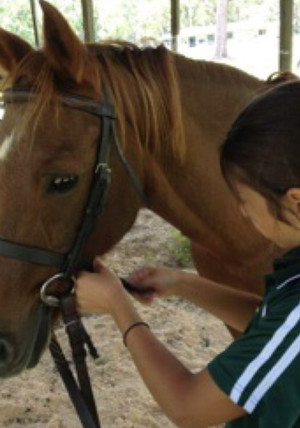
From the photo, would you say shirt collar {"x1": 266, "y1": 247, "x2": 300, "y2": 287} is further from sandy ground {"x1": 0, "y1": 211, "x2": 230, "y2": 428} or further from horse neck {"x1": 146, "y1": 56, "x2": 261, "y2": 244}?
sandy ground {"x1": 0, "y1": 211, "x2": 230, "y2": 428}

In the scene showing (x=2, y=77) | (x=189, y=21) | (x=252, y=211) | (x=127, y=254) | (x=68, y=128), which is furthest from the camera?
(x=189, y=21)

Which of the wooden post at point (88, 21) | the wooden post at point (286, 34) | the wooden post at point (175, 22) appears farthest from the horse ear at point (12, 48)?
the wooden post at point (88, 21)

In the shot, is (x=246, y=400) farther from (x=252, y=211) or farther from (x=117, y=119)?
(x=117, y=119)

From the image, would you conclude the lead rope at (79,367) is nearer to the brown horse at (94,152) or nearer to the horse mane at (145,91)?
the brown horse at (94,152)

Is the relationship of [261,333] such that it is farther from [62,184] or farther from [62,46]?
[62,46]

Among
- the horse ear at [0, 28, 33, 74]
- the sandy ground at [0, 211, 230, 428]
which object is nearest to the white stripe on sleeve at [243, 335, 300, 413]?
the horse ear at [0, 28, 33, 74]

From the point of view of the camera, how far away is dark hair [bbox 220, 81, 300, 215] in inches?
31.3

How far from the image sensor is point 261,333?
80 cm

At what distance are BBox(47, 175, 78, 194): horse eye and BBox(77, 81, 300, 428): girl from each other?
389 mm

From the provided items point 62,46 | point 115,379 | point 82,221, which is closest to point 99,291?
point 82,221

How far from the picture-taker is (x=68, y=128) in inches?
47.6

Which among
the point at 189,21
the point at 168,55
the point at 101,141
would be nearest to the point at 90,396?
the point at 101,141

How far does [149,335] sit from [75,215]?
389mm

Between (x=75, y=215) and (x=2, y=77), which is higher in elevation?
(x=2, y=77)
